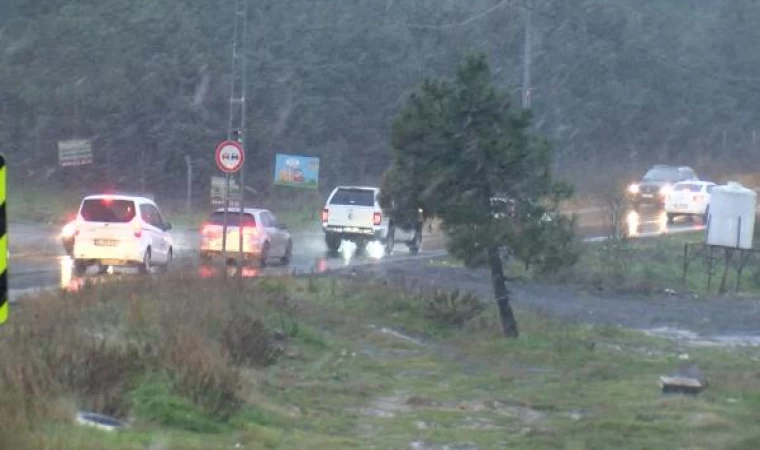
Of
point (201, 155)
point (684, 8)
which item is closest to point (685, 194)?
point (201, 155)

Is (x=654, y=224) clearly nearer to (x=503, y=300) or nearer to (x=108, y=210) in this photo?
(x=108, y=210)

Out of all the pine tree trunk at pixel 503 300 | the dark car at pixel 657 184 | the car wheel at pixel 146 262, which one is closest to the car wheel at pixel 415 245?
the car wheel at pixel 146 262

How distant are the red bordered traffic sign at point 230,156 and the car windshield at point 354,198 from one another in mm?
13621

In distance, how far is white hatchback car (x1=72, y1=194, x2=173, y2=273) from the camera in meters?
31.1

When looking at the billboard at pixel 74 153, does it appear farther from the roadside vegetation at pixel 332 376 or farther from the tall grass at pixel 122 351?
the tall grass at pixel 122 351

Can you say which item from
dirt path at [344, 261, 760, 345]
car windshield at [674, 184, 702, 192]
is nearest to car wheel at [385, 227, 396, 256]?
dirt path at [344, 261, 760, 345]

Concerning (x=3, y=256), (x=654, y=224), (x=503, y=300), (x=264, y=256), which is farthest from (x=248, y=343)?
(x=654, y=224)

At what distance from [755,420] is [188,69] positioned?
5478 centimetres

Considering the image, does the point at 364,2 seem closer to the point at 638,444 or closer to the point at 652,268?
the point at 652,268

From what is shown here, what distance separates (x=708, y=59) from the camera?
83938 millimetres

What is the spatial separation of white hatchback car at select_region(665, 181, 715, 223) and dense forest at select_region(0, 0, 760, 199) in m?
8.50

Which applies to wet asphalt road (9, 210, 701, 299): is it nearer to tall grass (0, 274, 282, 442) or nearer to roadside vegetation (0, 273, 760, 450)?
roadside vegetation (0, 273, 760, 450)

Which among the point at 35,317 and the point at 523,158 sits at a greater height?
the point at 523,158

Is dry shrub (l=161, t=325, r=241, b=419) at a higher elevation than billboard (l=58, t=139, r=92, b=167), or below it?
below
